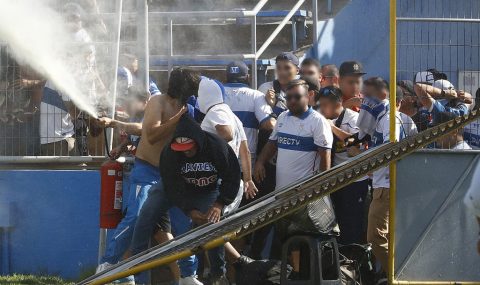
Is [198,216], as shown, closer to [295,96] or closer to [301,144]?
[301,144]

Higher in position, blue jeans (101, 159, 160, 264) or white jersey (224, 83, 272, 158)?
white jersey (224, 83, 272, 158)

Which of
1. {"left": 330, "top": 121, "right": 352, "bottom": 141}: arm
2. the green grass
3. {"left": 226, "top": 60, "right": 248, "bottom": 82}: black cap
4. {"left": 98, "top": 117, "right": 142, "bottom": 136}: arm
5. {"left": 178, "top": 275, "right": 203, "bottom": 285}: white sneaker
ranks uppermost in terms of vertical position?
{"left": 226, "top": 60, "right": 248, "bottom": 82}: black cap

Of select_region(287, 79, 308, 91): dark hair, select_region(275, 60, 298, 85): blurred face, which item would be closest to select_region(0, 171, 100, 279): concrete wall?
→ select_region(275, 60, 298, 85): blurred face

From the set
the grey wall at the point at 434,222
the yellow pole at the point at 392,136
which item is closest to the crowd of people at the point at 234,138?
the yellow pole at the point at 392,136

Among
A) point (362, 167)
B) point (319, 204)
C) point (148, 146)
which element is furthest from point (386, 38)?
point (362, 167)

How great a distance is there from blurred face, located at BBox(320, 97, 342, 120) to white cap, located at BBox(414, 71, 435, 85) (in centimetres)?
142

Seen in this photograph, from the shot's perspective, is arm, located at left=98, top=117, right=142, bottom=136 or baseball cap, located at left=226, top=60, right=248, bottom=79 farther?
baseball cap, located at left=226, top=60, right=248, bottom=79

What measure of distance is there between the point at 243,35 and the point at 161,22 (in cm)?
131

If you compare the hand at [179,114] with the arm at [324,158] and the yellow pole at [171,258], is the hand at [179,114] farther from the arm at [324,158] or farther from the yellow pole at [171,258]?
the yellow pole at [171,258]

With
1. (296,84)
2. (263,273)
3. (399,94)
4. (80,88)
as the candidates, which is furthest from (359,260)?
(80,88)

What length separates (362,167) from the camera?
229 inches

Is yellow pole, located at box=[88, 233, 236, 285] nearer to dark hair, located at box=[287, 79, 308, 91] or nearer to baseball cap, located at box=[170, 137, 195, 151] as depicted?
baseball cap, located at box=[170, 137, 195, 151]

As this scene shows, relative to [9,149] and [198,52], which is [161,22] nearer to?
[198,52]

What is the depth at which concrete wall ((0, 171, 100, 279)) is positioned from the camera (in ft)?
30.4
